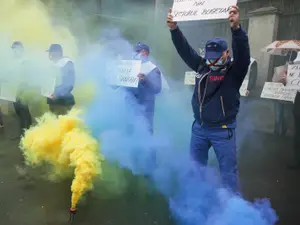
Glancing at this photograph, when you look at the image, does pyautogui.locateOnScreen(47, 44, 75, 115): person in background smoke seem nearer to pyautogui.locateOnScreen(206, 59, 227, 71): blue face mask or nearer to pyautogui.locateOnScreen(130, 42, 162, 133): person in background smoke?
pyautogui.locateOnScreen(130, 42, 162, 133): person in background smoke

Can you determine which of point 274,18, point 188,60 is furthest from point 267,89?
point 188,60

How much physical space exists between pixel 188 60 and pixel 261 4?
5.46 m

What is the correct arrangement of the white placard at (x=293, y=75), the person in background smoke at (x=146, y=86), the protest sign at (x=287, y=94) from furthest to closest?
the protest sign at (x=287, y=94) → the white placard at (x=293, y=75) → the person in background smoke at (x=146, y=86)

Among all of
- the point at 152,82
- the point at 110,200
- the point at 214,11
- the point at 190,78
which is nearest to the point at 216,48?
the point at 214,11

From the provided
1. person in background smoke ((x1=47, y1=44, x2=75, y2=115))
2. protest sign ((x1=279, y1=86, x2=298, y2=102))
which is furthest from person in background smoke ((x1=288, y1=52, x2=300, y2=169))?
person in background smoke ((x1=47, y1=44, x2=75, y2=115))

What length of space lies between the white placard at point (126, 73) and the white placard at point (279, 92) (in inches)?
121

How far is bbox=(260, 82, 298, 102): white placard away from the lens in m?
5.86

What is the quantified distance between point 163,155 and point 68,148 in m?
1.05

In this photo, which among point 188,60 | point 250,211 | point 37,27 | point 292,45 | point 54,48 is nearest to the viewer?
point 250,211

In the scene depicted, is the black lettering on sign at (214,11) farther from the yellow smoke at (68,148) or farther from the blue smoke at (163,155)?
the yellow smoke at (68,148)

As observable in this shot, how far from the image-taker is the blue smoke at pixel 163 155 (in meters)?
2.48

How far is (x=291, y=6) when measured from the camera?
7.00 meters

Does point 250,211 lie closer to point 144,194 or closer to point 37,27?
point 144,194

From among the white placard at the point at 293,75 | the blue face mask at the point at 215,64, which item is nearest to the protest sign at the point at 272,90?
the white placard at the point at 293,75
